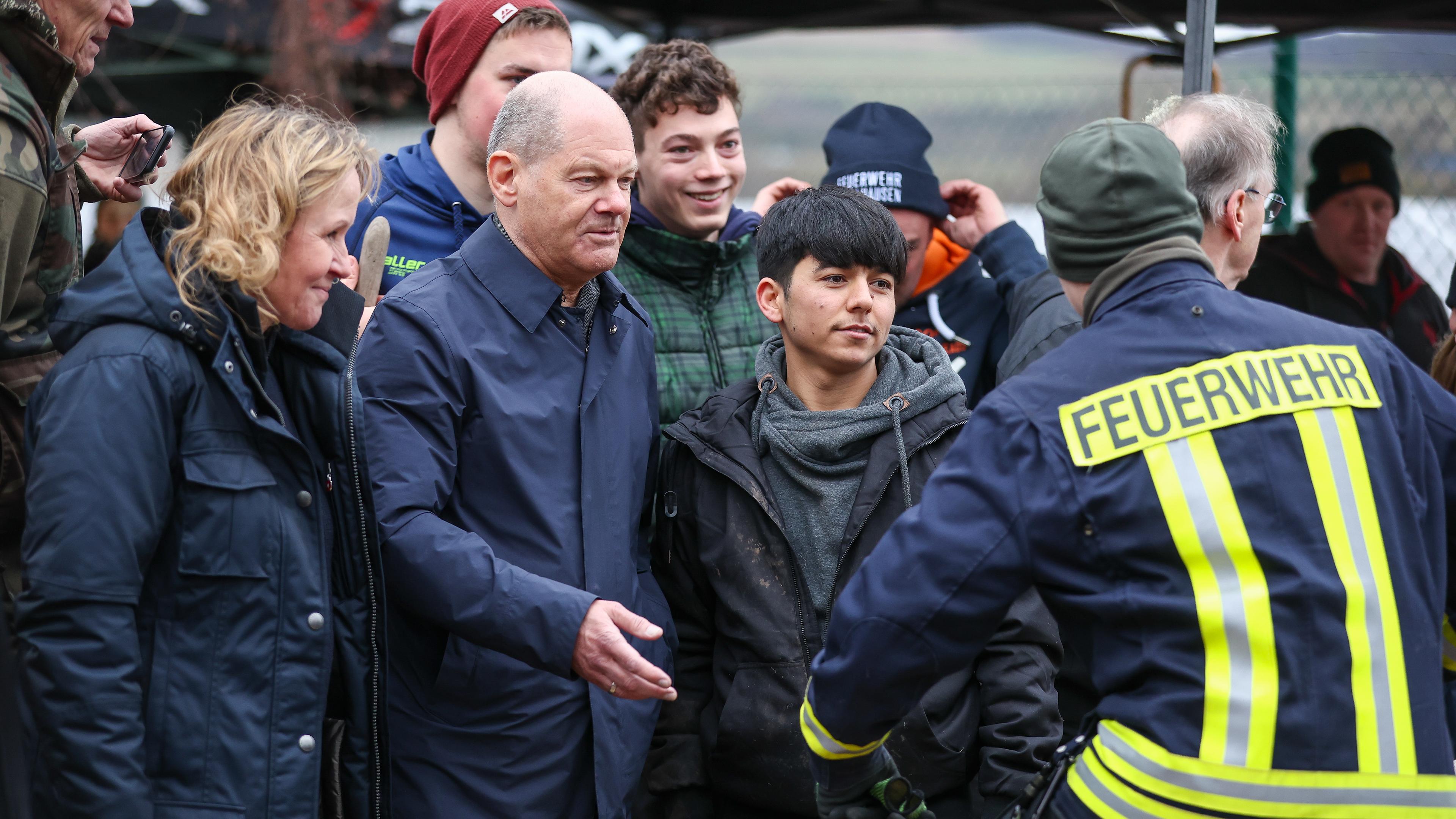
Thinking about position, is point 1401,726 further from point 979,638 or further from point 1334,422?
point 979,638

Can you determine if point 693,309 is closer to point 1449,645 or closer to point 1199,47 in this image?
point 1199,47

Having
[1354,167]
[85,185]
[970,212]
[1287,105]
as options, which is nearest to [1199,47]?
[970,212]

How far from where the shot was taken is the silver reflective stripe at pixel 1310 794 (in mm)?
1518

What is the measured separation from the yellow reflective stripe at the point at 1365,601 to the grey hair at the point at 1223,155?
86 centimetres

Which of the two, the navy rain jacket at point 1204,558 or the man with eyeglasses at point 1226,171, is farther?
the man with eyeglasses at point 1226,171

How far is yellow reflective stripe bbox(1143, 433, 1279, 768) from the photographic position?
151cm

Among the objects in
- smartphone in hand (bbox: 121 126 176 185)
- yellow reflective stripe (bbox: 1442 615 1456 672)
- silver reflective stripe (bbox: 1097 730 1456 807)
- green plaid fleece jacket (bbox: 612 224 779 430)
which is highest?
smartphone in hand (bbox: 121 126 176 185)

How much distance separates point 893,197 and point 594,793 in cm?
156

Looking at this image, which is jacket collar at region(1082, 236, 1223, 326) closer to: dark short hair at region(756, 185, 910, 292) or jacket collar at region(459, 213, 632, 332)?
dark short hair at region(756, 185, 910, 292)

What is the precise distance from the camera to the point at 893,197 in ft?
9.97

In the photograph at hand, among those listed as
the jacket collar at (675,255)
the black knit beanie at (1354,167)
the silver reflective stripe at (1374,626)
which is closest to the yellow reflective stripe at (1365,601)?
the silver reflective stripe at (1374,626)

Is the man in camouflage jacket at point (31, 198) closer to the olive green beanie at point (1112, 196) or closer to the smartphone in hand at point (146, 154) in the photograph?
the smartphone in hand at point (146, 154)

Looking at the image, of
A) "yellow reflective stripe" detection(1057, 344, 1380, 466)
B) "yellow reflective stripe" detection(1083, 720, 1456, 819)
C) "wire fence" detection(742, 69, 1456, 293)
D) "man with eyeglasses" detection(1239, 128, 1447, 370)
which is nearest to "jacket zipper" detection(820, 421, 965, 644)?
"yellow reflective stripe" detection(1057, 344, 1380, 466)

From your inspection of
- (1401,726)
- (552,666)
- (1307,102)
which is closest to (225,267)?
(552,666)
